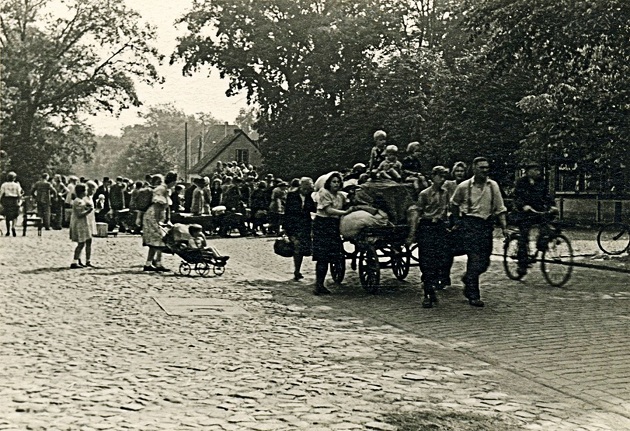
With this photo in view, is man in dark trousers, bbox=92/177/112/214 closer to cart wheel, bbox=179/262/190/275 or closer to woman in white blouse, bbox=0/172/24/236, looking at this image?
woman in white blouse, bbox=0/172/24/236

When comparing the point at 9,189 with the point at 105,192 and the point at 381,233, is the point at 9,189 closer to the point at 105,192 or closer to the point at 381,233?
the point at 105,192

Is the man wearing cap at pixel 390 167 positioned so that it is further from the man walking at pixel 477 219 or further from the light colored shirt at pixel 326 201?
the man walking at pixel 477 219

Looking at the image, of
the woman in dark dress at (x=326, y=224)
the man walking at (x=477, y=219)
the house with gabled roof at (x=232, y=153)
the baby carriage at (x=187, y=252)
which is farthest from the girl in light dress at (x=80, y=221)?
the house with gabled roof at (x=232, y=153)

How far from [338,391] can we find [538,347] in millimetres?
2892

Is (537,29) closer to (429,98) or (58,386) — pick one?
(58,386)

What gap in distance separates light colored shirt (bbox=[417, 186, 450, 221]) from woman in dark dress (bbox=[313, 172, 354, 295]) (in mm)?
1331

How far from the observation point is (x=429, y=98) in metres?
42.3

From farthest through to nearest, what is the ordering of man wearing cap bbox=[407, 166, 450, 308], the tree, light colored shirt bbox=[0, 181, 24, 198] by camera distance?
1. the tree
2. light colored shirt bbox=[0, 181, 24, 198]
3. man wearing cap bbox=[407, 166, 450, 308]

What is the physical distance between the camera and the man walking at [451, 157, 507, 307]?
11.9m

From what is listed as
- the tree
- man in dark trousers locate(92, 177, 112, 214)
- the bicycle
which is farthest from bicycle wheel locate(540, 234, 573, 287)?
the tree

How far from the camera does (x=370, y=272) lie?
13438 mm

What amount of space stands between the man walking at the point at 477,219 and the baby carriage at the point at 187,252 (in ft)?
18.7

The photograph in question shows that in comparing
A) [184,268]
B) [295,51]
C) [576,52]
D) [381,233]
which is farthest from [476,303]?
[295,51]

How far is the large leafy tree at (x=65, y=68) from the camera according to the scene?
44.4 meters
